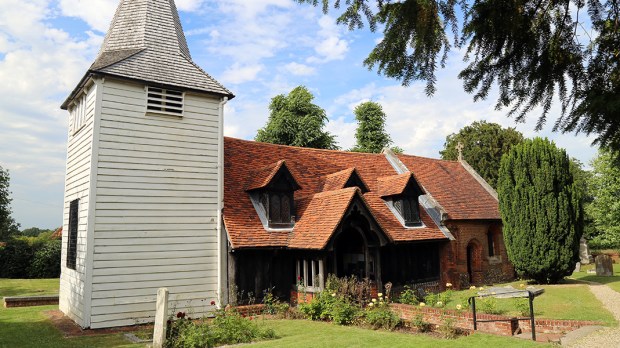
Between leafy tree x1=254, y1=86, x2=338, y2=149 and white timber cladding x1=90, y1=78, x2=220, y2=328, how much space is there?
22815mm

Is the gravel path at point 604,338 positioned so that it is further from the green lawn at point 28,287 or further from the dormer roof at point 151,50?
the green lawn at point 28,287

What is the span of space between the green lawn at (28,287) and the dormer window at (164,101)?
1374cm

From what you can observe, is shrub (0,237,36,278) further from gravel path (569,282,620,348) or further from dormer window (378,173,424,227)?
gravel path (569,282,620,348)

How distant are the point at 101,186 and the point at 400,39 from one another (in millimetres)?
12466

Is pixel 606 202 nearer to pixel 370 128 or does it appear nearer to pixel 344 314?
pixel 370 128

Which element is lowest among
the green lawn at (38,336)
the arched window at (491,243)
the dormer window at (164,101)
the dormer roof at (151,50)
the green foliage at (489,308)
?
the green lawn at (38,336)

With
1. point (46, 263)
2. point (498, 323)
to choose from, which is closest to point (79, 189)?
point (498, 323)

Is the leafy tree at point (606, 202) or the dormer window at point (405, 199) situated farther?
the leafy tree at point (606, 202)

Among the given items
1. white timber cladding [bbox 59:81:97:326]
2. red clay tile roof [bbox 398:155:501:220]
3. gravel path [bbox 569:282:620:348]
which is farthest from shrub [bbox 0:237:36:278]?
gravel path [bbox 569:282:620:348]

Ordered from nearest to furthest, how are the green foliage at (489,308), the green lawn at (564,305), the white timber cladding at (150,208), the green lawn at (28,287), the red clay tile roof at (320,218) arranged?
the green foliage at (489,308) → the green lawn at (564,305) → the white timber cladding at (150,208) → the red clay tile roof at (320,218) → the green lawn at (28,287)

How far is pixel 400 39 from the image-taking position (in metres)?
4.60

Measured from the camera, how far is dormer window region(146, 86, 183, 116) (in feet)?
50.2

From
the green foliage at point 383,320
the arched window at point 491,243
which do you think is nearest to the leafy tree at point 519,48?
the green foliage at point 383,320

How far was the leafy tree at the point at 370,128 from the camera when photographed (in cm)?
4462
